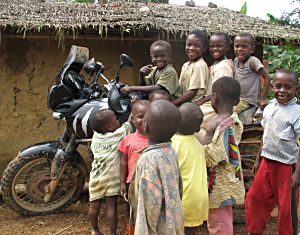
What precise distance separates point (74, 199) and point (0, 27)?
2349mm

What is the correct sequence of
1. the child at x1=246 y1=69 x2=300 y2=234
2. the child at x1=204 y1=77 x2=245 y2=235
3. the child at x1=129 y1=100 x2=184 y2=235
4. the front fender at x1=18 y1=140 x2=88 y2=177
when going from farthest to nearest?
1. the front fender at x1=18 y1=140 x2=88 y2=177
2. the child at x1=246 y1=69 x2=300 y2=234
3. the child at x1=204 y1=77 x2=245 y2=235
4. the child at x1=129 y1=100 x2=184 y2=235

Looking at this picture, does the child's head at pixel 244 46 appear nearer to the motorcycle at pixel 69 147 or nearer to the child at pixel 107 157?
the motorcycle at pixel 69 147

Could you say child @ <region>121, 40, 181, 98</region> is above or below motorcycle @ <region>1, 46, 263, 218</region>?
above

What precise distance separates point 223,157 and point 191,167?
312 mm

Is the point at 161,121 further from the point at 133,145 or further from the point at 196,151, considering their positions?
the point at 133,145

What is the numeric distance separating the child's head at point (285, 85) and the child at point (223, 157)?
49cm

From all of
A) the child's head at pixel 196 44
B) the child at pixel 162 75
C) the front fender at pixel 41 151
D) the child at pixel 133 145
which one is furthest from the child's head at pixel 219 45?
the front fender at pixel 41 151

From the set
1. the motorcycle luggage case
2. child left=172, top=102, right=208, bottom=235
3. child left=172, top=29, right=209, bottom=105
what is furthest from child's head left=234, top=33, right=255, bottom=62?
the motorcycle luggage case

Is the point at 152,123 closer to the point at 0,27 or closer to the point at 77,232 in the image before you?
the point at 77,232

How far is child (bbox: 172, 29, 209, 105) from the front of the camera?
3.80m

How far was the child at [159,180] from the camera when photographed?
2.32 metres

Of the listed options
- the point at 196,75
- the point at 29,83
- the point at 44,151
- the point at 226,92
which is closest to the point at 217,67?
the point at 196,75

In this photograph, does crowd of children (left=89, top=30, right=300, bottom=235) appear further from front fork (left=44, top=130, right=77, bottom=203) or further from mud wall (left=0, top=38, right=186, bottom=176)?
mud wall (left=0, top=38, right=186, bottom=176)

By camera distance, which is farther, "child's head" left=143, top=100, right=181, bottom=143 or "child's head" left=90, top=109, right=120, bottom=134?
"child's head" left=90, top=109, right=120, bottom=134
